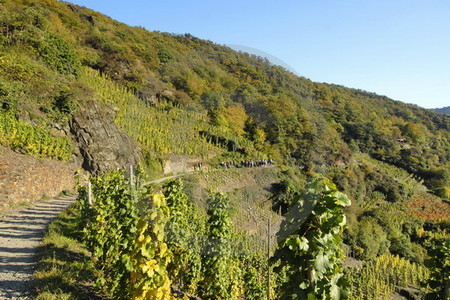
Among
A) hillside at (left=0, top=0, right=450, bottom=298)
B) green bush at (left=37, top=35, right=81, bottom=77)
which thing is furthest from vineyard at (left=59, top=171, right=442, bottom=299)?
green bush at (left=37, top=35, right=81, bottom=77)

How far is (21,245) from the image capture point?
259 inches

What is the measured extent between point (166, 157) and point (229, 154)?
672cm

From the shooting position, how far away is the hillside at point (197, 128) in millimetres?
14938

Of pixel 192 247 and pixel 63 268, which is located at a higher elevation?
pixel 192 247

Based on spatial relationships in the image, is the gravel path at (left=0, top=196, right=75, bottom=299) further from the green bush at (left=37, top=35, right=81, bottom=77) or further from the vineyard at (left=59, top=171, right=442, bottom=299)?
the green bush at (left=37, top=35, right=81, bottom=77)

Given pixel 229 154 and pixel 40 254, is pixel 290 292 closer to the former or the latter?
pixel 40 254

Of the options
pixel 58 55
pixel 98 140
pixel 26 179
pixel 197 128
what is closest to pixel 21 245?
pixel 26 179

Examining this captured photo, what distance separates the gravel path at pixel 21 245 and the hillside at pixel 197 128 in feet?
13.1

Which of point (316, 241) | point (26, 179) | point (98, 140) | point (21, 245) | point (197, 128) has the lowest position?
point (21, 245)

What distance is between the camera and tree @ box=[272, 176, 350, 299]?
9.30ft

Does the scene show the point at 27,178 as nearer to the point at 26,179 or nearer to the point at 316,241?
the point at 26,179

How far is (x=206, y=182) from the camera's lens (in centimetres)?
1847

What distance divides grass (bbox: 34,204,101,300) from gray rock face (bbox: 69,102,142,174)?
7.77 meters

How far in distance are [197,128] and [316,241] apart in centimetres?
2312
